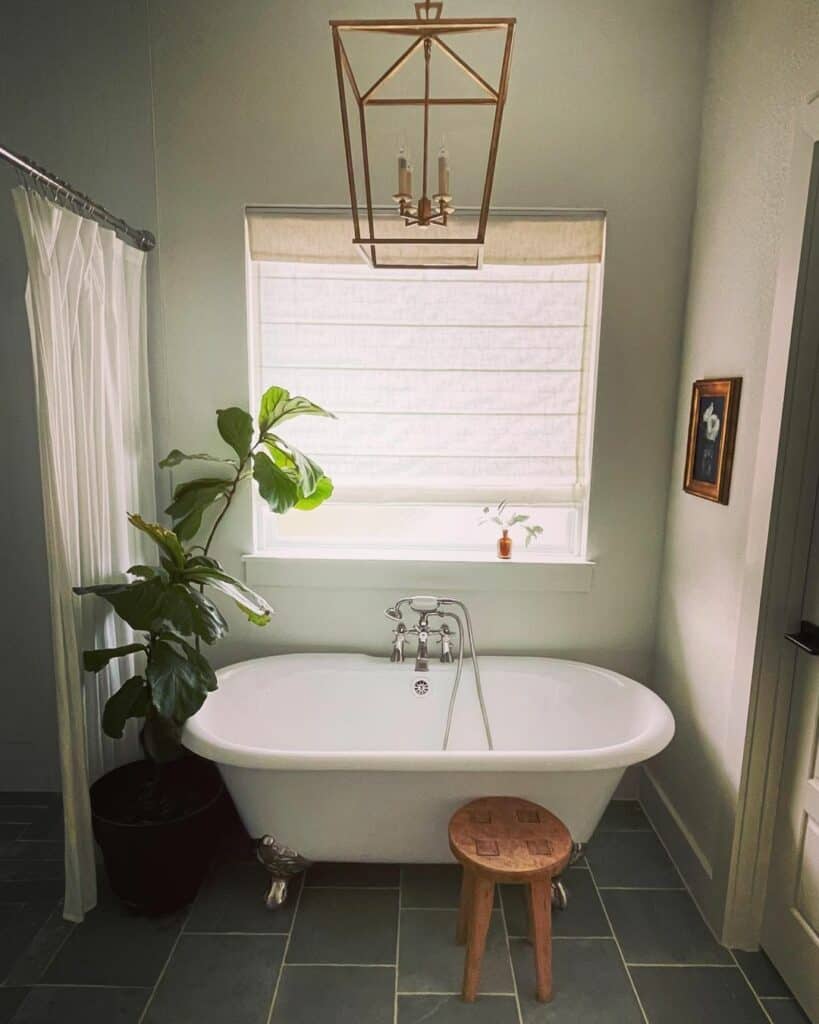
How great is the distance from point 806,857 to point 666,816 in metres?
0.67

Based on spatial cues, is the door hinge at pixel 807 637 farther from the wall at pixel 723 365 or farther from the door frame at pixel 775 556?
the wall at pixel 723 365

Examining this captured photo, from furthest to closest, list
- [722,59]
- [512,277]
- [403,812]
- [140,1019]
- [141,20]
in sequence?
[512,277] < [141,20] < [722,59] < [403,812] < [140,1019]

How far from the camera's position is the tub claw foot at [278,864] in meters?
1.94

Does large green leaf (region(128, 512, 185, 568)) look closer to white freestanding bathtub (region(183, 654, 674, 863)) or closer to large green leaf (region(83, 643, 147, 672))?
large green leaf (region(83, 643, 147, 672))

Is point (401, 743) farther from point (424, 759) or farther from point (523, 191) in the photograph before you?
point (523, 191)

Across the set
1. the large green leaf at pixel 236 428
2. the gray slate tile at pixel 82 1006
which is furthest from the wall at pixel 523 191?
the gray slate tile at pixel 82 1006

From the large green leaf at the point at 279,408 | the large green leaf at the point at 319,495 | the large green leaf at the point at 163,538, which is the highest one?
the large green leaf at the point at 279,408

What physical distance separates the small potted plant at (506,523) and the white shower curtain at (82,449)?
133 centimetres

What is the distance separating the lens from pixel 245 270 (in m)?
2.34

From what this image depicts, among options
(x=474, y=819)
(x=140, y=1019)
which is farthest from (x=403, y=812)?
(x=140, y=1019)

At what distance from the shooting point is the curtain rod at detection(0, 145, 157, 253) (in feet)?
5.17

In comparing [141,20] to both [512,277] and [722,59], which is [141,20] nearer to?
[512,277]

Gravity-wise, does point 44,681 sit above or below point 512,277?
below

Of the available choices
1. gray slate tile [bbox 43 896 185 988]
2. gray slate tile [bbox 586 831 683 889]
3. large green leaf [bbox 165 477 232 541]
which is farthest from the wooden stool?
large green leaf [bbox 165 477 232 541]
